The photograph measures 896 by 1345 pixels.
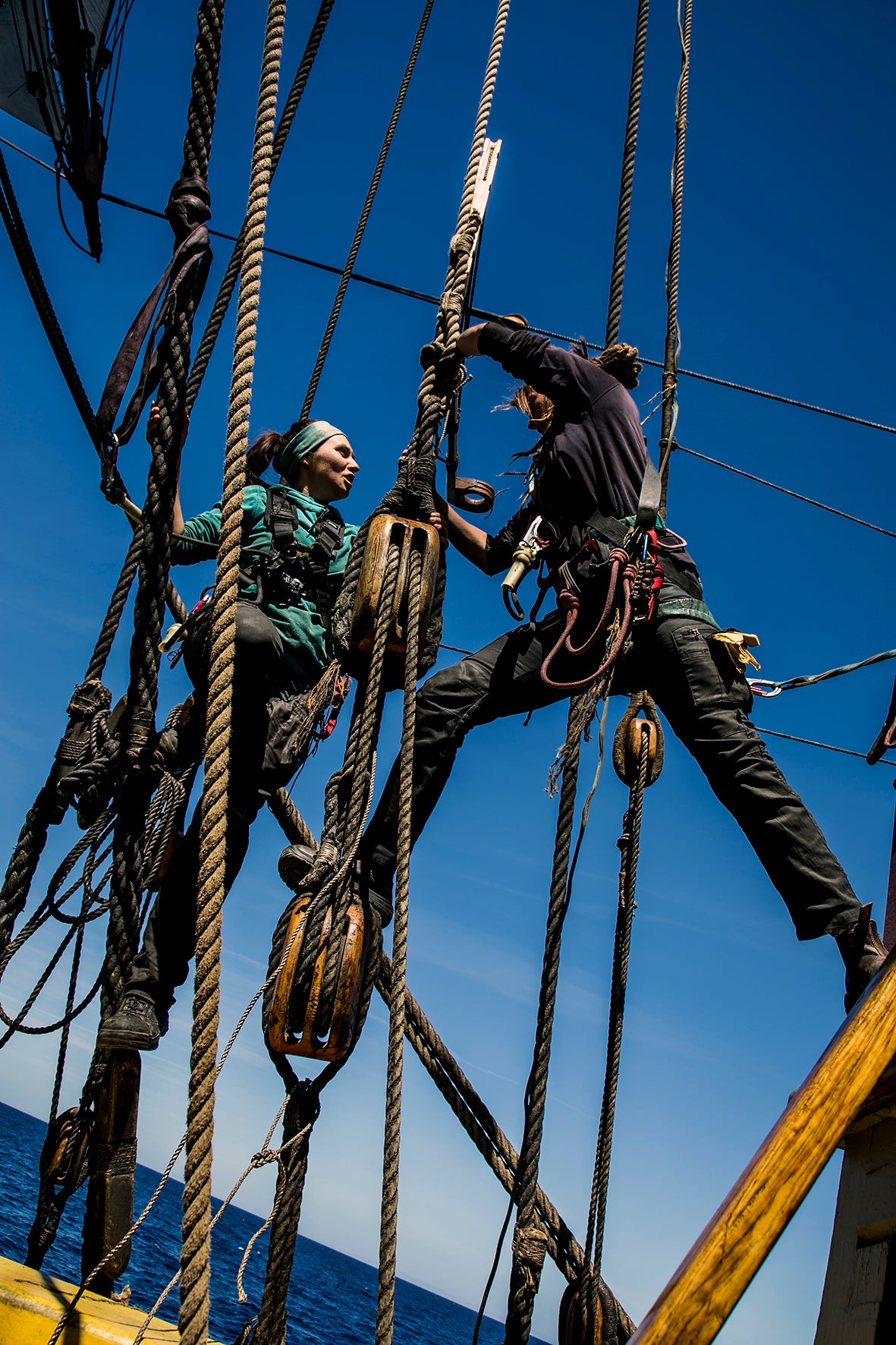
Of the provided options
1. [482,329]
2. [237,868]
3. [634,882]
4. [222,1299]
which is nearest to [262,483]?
[482,329]

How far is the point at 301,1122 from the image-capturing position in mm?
2262

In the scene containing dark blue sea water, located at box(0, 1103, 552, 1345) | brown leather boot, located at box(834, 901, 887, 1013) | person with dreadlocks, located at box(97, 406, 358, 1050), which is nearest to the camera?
brown leather boot, located at box(834, 901, 887, 1013)

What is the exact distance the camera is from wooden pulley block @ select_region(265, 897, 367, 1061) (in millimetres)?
2213

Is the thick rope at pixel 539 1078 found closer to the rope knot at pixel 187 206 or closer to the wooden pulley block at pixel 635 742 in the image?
the wooden pulley block at pixel 635 742

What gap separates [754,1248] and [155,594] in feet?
4.80

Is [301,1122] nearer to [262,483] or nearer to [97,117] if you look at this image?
[262,483]

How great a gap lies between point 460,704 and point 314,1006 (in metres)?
1.02

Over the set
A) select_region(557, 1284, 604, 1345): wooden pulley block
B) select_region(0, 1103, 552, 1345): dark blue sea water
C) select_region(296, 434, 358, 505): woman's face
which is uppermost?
select_region(296, 434, 358, 505): woman's face

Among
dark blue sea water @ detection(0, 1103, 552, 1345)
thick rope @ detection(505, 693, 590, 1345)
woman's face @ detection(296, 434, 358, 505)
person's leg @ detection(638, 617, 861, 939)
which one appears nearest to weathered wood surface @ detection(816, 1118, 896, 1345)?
person's leg @ detection(638, 617, 861, 939)

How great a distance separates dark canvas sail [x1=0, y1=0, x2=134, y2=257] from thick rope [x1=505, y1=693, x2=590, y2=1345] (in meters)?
2.62

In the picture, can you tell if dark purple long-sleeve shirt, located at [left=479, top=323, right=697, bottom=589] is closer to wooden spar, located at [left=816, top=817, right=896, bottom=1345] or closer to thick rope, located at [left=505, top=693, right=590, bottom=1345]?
thick rope, located at [left=505, top=693, right=590, bottom=1345]

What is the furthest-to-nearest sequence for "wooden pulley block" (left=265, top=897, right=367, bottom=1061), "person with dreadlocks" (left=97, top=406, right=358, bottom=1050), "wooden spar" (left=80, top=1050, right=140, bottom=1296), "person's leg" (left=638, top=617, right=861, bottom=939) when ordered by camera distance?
"person with dreadlocks" (left=97, top=406, right=358, bottom=1050) → "person's leg" (left=638, top=617, right=861, bottom=939) → "wooden spar" (left=80, top=1050, right=140, bottom=1296) → "wooden pulley block" (left=265, top=897, right=367, bottom=1061)

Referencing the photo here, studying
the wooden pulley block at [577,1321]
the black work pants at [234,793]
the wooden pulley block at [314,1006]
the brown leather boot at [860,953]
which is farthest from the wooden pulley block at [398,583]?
the wooden pulley block at [577,1321]

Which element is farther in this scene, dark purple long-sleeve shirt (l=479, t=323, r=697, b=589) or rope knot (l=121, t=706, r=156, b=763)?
dark purple long-sleeve shirt (l=479, t=323, r=697, b=589)
